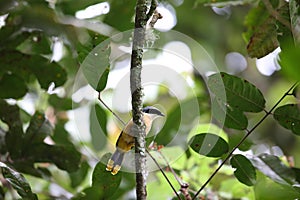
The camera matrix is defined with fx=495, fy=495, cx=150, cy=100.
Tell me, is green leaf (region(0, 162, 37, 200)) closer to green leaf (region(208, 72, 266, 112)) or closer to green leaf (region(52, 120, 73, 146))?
green leaf (region(208, 72, 266, 112))

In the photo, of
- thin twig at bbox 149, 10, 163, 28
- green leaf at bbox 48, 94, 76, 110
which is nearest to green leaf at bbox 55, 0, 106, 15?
green leaf at bbox 48, 94, 76, 110

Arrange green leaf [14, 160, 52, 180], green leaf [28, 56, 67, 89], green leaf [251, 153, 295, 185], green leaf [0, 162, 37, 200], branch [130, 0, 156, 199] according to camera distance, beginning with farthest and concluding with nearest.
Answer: green leaf [28, 56, 67, 89] < green leaf [14, 160, 52, 180] < green leaf [251, 153, 295, 185] < green leaf [0, 162, 37, 200] < branch [130, 0, 156, 199]

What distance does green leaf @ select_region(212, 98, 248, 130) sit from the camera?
3.32 ft

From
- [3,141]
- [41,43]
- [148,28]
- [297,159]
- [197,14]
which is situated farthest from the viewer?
[197,14]

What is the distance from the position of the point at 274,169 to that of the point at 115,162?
35 cm

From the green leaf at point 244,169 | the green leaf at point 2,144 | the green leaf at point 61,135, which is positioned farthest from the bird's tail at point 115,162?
the green leaf at point 61,135

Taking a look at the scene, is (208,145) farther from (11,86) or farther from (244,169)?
(11,86)

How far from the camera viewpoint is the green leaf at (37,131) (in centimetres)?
124

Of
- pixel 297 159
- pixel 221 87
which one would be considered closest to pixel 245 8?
pixel 297 159

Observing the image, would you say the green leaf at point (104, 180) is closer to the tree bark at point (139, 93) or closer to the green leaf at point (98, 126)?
the tree bark at point (139, 93)

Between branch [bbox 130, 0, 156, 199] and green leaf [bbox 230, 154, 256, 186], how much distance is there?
0.80 feet

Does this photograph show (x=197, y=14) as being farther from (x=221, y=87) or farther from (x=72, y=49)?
(x=221, y=87)

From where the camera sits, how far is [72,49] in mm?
1508

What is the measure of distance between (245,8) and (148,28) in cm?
157
